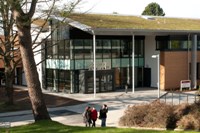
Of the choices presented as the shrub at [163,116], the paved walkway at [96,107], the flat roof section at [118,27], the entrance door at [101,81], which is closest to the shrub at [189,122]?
the shrub at [163,116]

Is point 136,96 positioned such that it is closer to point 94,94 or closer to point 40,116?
point 94,94

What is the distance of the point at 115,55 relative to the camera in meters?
40.1

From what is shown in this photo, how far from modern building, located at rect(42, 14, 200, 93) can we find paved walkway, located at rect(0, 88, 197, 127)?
58.1 inches

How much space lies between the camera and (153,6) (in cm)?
10694

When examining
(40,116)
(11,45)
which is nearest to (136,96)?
(11,45)

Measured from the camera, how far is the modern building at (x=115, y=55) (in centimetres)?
3669

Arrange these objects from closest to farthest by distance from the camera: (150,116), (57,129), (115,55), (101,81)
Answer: (57,129), (150,116), (101,81), (115,55)

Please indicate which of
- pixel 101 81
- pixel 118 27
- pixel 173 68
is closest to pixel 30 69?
pixel 118 27

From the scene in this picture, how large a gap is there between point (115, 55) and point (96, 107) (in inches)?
496

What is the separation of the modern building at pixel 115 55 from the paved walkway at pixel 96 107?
1.48m

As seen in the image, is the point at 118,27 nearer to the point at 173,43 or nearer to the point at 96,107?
the point at 173,43

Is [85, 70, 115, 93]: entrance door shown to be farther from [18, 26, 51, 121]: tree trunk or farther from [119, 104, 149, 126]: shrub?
[18, 26, 51, 121]: tree trunk

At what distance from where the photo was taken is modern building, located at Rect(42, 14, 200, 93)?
36688 mm

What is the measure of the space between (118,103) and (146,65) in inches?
522
